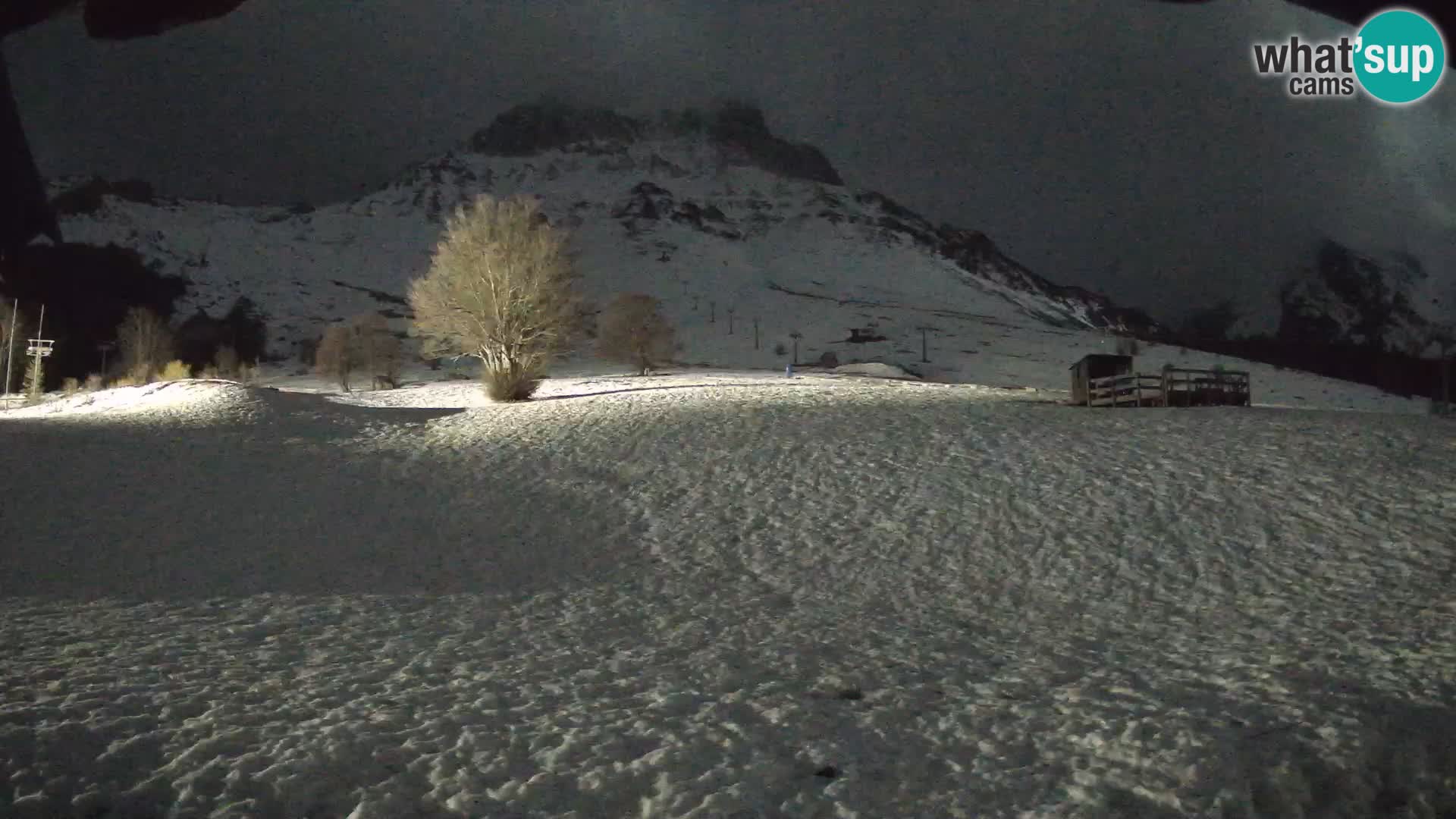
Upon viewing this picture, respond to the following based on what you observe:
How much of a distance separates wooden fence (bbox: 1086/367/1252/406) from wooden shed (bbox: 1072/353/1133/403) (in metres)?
1.70

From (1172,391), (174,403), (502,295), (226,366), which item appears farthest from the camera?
(226,366)

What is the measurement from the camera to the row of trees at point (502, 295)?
4203 centimetres

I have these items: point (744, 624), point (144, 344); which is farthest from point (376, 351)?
point (744, 624)

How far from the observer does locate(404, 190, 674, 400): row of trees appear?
42031 mm

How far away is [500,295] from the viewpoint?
4238 centimetres

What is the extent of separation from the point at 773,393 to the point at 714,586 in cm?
2235

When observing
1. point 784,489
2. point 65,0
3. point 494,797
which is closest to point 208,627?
point 494,797

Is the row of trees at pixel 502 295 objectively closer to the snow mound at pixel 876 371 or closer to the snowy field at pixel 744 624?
the snowy field at pixel 744 624

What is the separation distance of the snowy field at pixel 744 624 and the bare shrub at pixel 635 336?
47077 millimetres

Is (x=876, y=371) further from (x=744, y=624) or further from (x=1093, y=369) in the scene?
(x=744, y=624)

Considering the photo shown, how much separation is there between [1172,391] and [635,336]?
154 feet

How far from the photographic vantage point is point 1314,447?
782 inches

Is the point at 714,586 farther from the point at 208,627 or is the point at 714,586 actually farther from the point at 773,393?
the point at 773,393

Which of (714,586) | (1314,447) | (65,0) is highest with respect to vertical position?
(65,0)
